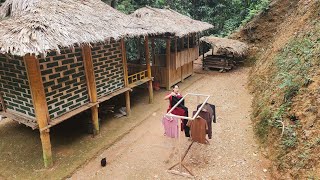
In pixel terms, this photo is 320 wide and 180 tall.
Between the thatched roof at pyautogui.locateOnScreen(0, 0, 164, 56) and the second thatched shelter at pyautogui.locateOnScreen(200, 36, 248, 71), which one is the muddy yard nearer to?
the thatched roof at pyautogui.locateOnScreen(0, 0, 164, 56)

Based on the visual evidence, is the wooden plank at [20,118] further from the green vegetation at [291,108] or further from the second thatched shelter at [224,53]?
the second thatched shelter at [224,53]

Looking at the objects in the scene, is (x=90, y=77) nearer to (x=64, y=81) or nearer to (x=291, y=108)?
(x=64, y=81)

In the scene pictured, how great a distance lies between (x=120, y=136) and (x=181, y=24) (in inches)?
324

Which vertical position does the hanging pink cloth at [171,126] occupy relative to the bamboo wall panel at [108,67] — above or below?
below

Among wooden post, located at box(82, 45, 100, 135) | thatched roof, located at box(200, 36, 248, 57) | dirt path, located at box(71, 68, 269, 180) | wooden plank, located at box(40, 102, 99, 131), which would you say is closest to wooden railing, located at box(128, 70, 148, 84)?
dirt path, located at box(71, 68, 269, 180)

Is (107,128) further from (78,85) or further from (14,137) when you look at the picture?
(14,137)

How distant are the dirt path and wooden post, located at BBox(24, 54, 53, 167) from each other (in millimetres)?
1274

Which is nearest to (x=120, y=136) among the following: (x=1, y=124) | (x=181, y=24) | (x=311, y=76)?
(x=1, y=124)

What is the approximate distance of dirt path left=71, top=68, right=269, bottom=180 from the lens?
279 inches

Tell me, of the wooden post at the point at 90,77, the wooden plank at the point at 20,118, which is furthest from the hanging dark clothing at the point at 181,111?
the wooden plank at the point at 20,118

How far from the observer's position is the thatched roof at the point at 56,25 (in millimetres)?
6496

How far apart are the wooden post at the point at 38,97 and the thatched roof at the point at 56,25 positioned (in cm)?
59

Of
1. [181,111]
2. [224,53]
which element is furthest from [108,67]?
[224,53]

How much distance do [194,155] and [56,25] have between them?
19.0 feet
